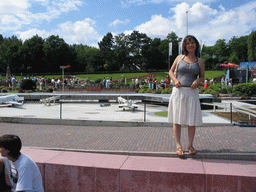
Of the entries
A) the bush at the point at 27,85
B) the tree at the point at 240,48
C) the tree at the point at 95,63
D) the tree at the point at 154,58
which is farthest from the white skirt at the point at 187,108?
the tree at the point at 240,48

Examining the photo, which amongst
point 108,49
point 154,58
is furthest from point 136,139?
point 108,49

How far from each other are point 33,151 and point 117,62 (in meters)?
89.3

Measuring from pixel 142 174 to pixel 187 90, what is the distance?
62.5 inches

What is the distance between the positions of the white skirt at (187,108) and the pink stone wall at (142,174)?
2.12 feet

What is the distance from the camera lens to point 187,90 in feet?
13.3

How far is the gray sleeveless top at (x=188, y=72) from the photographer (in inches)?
161

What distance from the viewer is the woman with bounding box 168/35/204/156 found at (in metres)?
4.01

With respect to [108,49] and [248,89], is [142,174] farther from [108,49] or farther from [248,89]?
[108,49]

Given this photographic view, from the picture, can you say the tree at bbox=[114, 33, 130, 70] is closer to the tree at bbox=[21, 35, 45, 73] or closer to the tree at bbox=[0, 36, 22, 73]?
the tree at bbox=[21, 35, 45, 73]

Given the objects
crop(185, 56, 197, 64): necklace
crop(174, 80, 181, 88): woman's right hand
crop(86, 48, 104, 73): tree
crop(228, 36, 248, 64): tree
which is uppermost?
crop(228, 36, 248, 64): tree

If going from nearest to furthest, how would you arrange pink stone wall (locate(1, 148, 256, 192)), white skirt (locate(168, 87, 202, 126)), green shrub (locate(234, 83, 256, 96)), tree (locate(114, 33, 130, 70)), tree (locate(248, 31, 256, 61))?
pink stone wall (locate(1, 148, 256, 192)) → white skirt (locate(168, 87, 202, 126)) → green shrub (locate(234, 83, 256, 96)) → tree (locate(248, 31, 256, 61)) → tree (locate(114, 33, 130, 70))

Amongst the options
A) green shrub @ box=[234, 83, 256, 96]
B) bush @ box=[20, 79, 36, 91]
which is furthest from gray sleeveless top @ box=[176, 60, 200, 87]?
bush @ box=[20, 79, 36, 91]

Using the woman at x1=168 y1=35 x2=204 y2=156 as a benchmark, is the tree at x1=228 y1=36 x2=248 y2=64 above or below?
above

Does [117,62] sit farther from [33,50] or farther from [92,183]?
[92,183]
